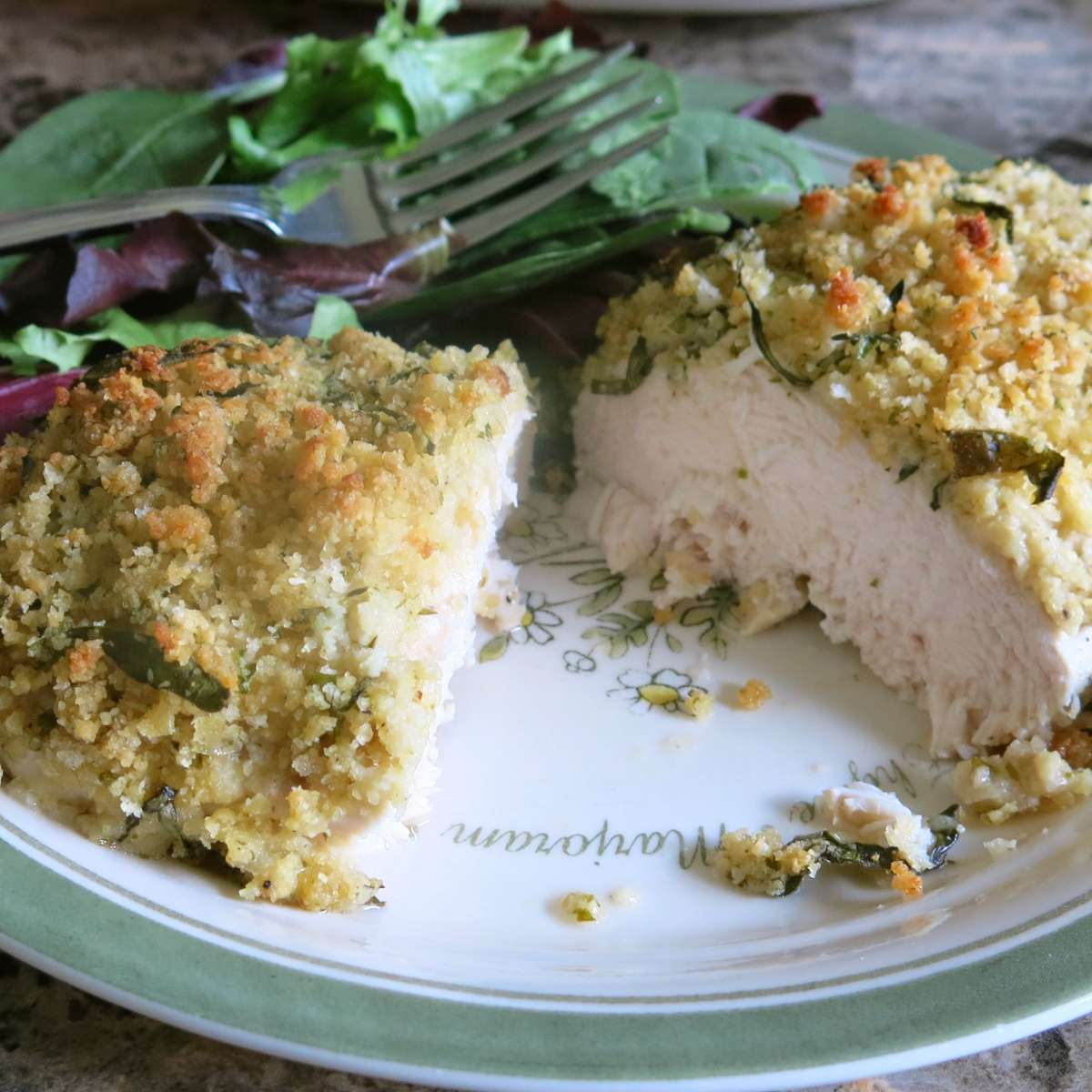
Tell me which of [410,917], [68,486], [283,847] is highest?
[68,486]

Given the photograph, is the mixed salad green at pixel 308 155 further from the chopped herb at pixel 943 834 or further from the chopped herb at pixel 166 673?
the chopped herb at pixel 943 834

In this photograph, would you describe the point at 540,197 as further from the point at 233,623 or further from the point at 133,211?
the point at 233,623

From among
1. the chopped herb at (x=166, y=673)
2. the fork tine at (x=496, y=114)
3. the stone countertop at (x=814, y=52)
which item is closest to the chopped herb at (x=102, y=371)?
the chopped herb at (x=166, y=673)

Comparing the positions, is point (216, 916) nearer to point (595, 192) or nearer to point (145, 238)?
point (145, 238)

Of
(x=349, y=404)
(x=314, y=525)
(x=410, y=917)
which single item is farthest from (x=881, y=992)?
(x=349, y=404)

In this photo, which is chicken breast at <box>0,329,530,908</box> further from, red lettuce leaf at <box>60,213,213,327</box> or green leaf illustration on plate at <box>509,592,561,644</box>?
red lettuce leaf at <box>60,213,213,327</box>

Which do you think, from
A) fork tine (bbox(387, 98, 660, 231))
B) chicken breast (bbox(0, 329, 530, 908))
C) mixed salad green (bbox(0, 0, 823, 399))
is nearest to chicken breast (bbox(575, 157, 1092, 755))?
mixed salad green (bbox(0, 0, 823, 399))

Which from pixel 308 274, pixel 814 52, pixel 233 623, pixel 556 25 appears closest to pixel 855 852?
pixel 233 623
